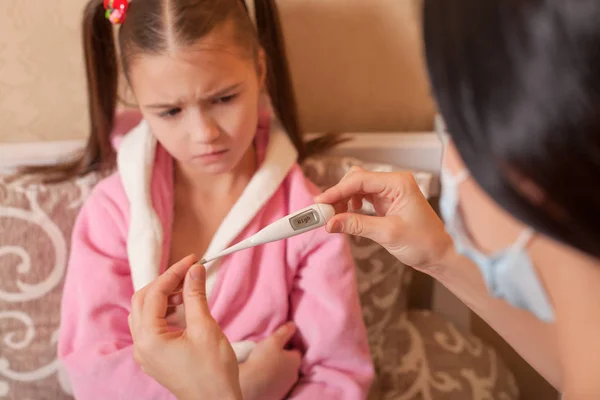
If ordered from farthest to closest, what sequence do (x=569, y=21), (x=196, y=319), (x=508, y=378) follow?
(x=508, y=378)
(x=196, y=319)
(x=569, y=21)

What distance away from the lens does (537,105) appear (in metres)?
0.34

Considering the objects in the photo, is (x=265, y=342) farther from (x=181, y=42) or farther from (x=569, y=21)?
(x=569, y=21)

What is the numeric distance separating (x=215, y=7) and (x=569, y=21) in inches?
22.6

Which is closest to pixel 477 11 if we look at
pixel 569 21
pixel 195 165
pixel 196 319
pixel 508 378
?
pixel 569 21

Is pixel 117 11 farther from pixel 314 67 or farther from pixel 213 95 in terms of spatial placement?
pixel 314 67

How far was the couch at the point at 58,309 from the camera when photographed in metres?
0.92

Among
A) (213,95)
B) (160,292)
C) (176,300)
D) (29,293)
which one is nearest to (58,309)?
(29,293)

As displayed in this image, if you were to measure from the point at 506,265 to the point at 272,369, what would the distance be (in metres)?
0.45

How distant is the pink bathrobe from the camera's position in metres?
0.84

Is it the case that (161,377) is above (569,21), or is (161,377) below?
below

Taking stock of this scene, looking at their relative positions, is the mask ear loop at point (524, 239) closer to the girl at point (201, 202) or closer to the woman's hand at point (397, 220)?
the woman's hand at point (397, 220)

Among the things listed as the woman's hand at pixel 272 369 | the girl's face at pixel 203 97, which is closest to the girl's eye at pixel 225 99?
the girl's face at pixel 203 97

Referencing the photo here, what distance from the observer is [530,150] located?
1.14 ft

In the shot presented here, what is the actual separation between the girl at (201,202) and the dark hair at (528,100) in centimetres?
46
